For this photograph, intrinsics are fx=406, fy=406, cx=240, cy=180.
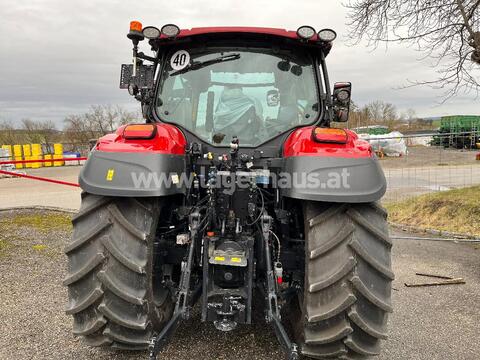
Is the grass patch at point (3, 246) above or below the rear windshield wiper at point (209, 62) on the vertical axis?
below

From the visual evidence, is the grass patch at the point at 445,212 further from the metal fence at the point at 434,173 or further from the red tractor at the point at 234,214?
the red tractor at the point at 234,214

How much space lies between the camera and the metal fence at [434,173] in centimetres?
1208

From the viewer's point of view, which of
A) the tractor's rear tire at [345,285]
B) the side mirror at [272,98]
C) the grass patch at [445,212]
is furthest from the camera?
the grass patch at [445,212]

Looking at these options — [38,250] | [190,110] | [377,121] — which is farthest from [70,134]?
[190,110]

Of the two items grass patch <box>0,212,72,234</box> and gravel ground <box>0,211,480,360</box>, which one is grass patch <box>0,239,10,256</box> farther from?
grass patch <box>0,212,72,234</box>

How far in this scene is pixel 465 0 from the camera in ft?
23.3

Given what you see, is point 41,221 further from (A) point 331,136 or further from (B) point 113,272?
(A) point 331,136

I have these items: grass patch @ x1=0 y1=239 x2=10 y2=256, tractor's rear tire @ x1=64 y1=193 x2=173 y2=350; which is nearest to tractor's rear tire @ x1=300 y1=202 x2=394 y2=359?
tractor's rear tire @ x1=64 y1=193 x2=173 y2=350

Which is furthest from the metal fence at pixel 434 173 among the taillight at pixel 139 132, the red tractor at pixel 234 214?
the taillight at pixel 139 132

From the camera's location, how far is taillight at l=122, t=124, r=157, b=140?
258 centimetres

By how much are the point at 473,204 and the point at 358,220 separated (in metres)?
6.31

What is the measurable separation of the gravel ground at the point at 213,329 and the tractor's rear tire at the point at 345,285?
2.30ft

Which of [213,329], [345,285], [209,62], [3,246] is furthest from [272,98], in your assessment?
[3,246]

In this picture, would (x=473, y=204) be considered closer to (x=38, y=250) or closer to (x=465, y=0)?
(x=465, y=0)
